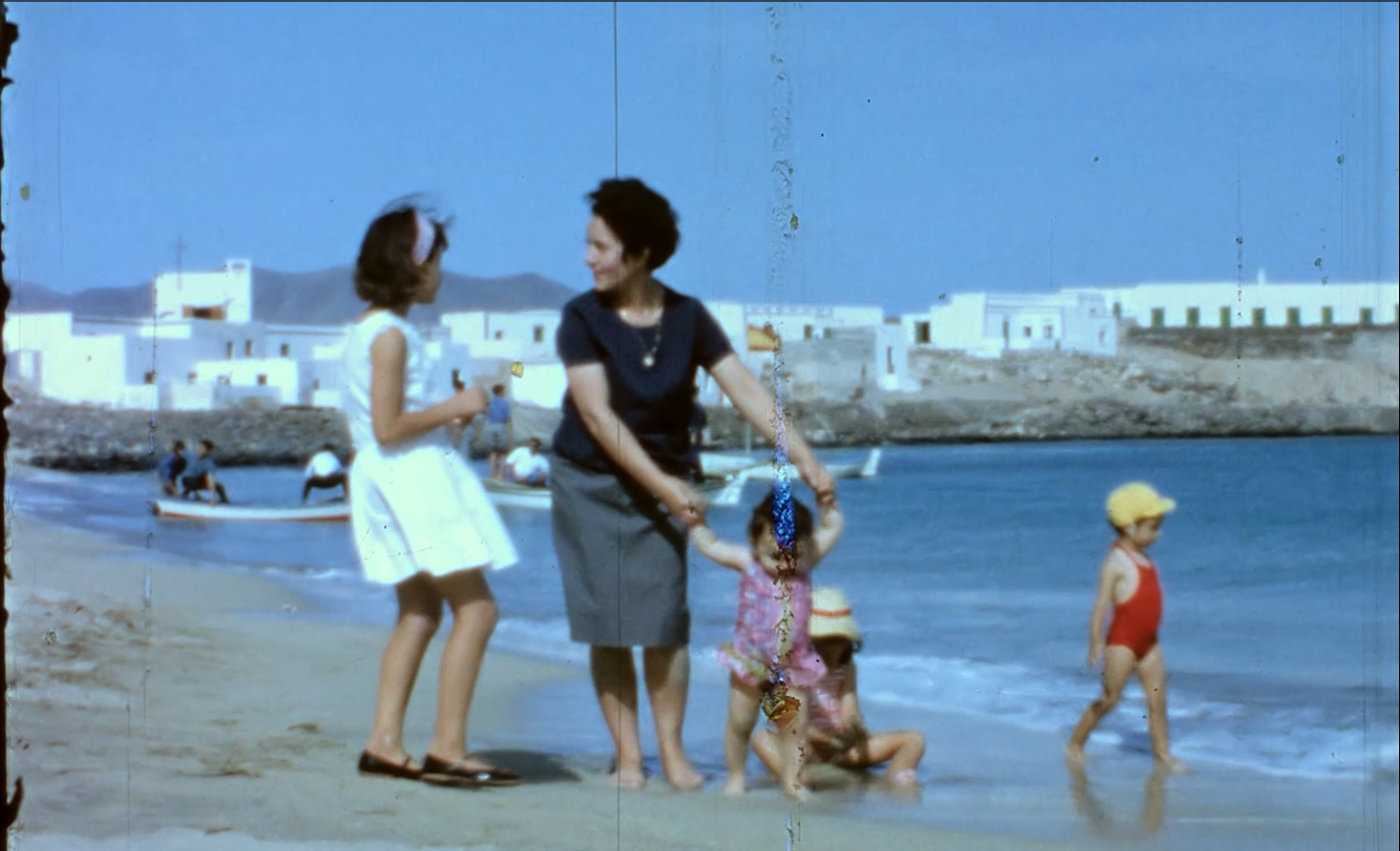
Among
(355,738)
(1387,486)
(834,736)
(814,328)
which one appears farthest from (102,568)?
(1387,486)

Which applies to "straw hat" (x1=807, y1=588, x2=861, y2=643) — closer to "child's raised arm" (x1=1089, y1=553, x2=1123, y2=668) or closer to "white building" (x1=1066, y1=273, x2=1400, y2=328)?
"child's raised arm" (x1=1089, y1=553, x2=1123, y2=668)

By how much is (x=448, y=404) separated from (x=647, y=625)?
0.54 metres

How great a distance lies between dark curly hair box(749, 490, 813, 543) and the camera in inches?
123

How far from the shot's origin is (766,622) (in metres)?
3.18

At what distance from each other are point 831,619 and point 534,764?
65 cm

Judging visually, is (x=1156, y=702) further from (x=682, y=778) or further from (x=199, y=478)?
(x=199, y=478)

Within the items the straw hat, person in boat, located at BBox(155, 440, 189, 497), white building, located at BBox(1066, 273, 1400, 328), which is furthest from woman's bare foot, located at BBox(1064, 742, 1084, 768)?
person in boat, located at BBox(155, 440, 189, 497)

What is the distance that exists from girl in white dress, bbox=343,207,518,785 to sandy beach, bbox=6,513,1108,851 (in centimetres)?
12

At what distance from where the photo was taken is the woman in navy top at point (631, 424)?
3016mm

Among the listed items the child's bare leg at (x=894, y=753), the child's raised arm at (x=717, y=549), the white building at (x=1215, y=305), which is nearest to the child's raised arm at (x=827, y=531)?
the child's raised arm at (x=717, y=549)

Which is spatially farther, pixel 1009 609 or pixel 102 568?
pixel 1009 609

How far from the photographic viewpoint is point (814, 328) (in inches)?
431

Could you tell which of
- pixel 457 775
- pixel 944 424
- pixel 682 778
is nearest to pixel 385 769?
pixel 457 775

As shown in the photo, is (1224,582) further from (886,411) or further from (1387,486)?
(1387,486)
